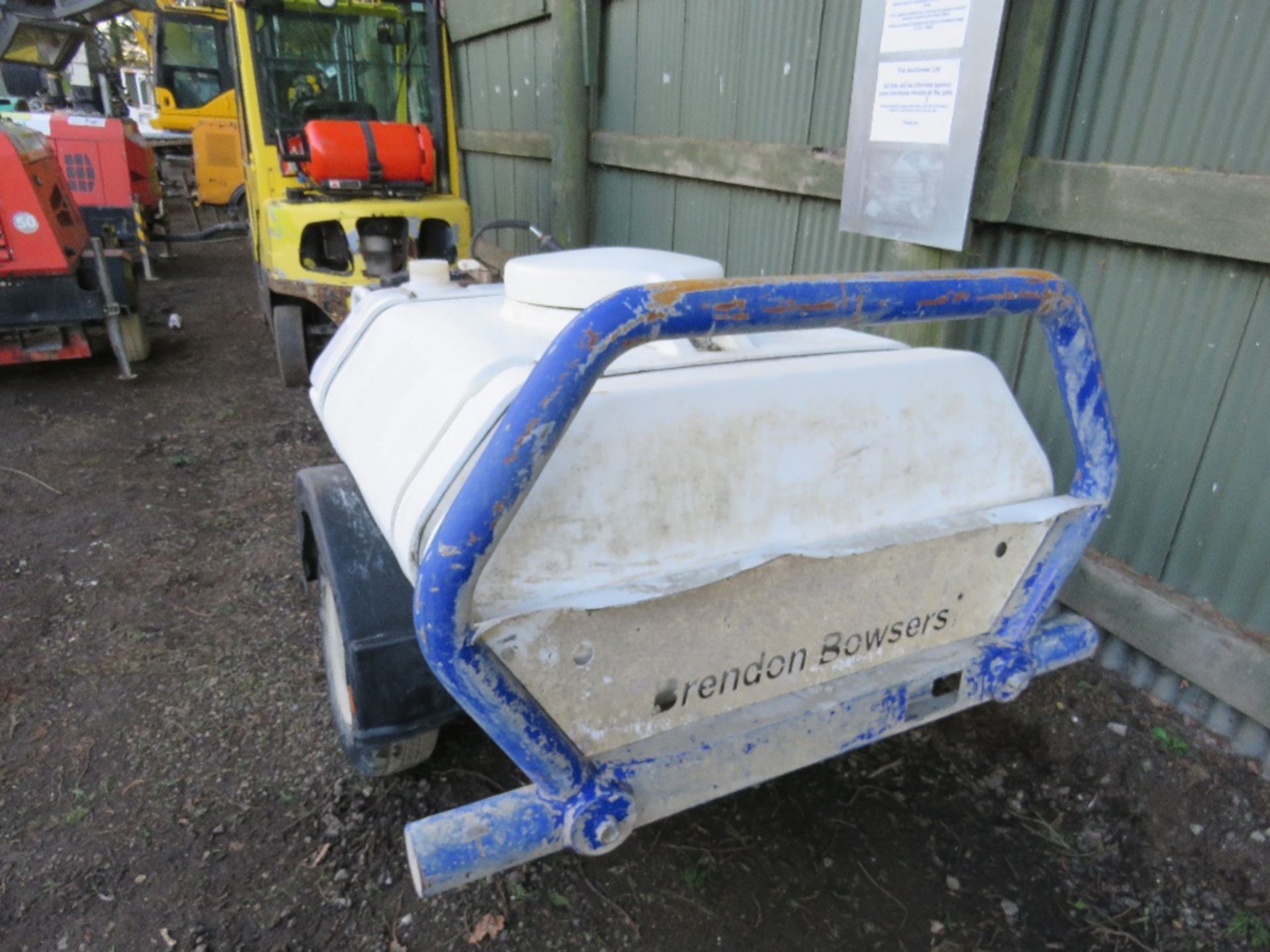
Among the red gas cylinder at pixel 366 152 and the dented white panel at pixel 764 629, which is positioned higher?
the red gas cylinder at pixel 366 152

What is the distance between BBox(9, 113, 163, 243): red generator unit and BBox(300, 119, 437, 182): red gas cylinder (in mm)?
3843

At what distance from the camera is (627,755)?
145 centimetres

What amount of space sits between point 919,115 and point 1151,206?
83 cm

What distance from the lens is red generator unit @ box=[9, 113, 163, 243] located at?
314 inches

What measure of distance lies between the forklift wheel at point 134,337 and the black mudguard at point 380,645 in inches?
199

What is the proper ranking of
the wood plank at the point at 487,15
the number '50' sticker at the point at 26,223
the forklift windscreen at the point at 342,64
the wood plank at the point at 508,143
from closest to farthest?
1. the number '50' sticker at the point at 26,223
2. the forklift windscreen at the point at 342,64
3. the wood plank at the point at 487,15
4. the wood plank at the point at 508,143

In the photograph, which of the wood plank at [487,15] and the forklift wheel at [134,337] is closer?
the forklift wheel at [134,337]

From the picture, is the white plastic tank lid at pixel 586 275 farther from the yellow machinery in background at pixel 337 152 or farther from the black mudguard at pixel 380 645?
the yellow machinery in background at pixel 337 152

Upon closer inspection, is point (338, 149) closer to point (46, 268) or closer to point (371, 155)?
point (371, 155)

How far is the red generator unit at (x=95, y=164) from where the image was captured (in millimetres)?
7965

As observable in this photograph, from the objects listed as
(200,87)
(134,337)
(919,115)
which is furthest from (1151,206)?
(200,87)

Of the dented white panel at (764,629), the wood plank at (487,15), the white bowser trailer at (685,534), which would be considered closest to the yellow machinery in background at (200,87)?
the wood plank at (487,15)

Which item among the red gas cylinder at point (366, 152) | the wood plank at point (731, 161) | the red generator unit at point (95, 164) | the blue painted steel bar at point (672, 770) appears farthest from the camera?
the red generator unit at point (95, 164)

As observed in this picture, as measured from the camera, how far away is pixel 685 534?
1.42 m
